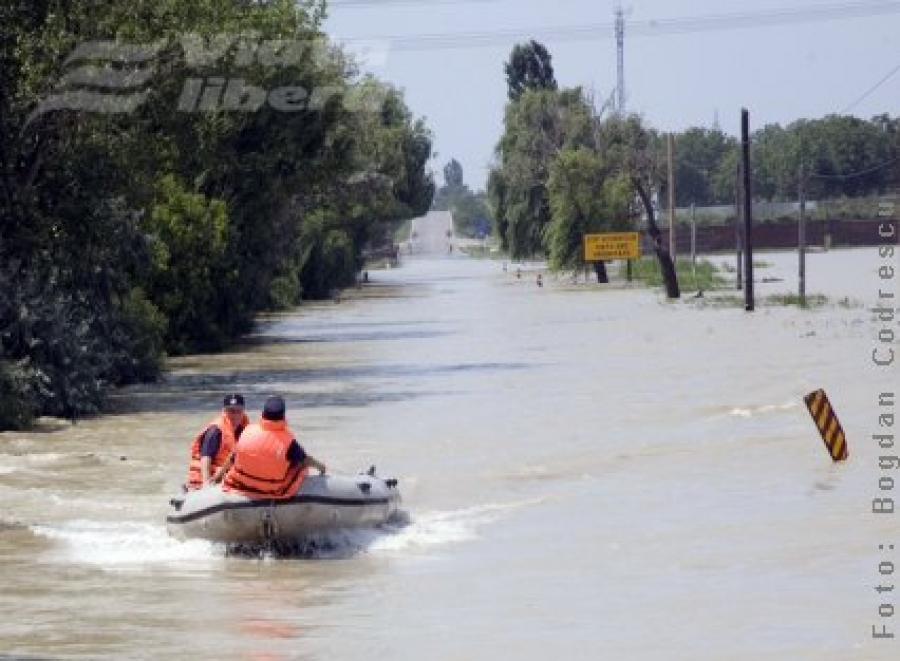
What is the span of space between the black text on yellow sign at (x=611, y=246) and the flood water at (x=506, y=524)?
4451 centimetres

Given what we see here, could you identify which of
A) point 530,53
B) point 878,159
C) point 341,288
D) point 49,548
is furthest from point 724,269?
point 49,548

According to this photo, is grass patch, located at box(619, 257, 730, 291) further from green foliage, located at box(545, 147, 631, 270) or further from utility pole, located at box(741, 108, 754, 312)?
utility pole, located at box(741, 108, 754, 312)

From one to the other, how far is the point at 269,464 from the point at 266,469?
54mm

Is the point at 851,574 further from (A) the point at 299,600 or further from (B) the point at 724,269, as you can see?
(B) the point at 724,269

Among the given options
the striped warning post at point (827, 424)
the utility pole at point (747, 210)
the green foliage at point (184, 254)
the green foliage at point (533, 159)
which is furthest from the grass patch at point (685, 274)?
the striped warning post at point (827, 424)

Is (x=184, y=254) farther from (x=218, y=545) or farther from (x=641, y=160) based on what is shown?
(x=641, y=160)

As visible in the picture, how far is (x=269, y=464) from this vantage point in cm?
2020

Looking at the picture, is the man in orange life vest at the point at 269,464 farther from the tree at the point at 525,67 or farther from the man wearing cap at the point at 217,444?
the tree at the point at 525,67

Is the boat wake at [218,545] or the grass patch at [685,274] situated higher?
the boat wake at [218,545]

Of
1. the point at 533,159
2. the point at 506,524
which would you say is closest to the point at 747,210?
the point at 533,159

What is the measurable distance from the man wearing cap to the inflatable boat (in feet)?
1.49

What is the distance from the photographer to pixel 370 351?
174 feet

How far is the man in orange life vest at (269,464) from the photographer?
2019 centimetres

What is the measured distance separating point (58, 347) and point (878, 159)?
105889mm
